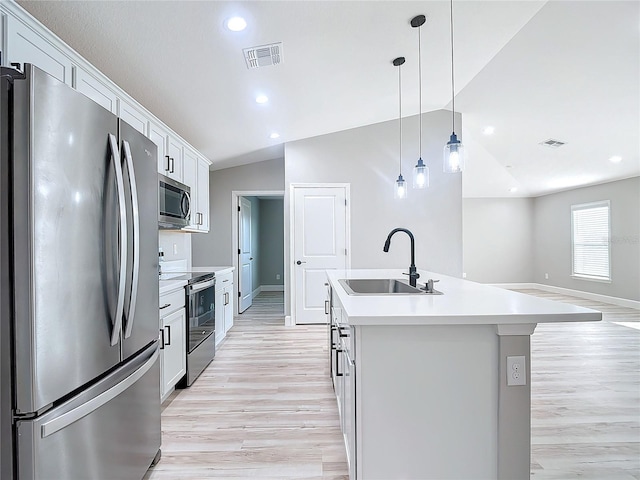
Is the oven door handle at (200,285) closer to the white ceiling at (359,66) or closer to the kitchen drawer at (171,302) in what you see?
the kitchen drawer at (171,302)

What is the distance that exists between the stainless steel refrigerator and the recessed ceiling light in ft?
3.78

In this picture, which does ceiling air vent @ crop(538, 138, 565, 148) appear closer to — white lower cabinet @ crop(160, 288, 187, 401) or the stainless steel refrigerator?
white lower cabinet @ crop(160, 288, 187, 401)

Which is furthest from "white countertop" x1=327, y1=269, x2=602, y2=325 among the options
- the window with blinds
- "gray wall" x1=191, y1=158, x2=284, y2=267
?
the window with blinds

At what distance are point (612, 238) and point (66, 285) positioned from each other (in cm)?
839

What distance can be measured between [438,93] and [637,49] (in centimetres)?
189

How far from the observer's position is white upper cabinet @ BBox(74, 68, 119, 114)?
6.34 feet

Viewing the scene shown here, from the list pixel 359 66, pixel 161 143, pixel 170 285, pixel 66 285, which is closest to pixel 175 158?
pixel 161 143

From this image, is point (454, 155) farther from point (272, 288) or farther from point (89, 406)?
point (272, 288)

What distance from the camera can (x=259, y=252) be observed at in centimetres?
864

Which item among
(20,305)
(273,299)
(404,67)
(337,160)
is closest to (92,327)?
(20,305)

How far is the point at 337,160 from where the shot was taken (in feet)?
16.7

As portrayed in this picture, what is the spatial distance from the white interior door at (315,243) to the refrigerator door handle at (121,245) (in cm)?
371

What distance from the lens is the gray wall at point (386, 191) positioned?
507 cm

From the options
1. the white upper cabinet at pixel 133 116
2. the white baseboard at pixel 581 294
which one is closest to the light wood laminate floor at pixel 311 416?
the white upper cabinet at pixel 133 116
